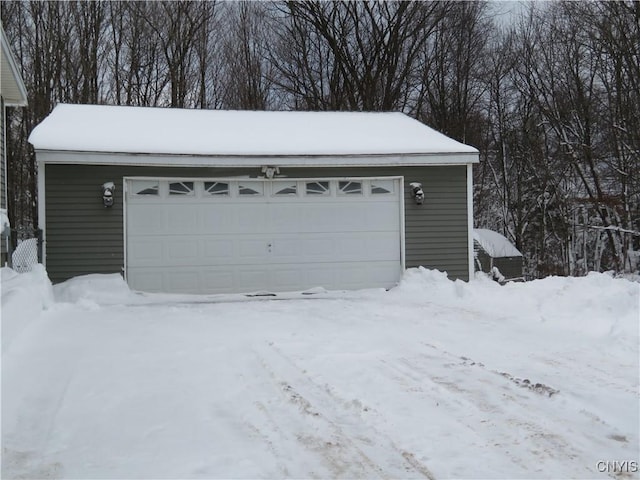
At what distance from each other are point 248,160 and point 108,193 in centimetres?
246

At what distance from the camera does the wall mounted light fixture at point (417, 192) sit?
10922 millimetres

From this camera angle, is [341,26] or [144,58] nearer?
[144,58]

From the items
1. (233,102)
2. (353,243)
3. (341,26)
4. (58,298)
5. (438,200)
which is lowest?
(58,298)

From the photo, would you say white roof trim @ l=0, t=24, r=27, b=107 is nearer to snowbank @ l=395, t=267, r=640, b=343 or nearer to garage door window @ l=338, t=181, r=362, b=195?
garage door window @ l=338, t=181, r=362, b=195

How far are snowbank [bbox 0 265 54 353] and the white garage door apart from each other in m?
1.96

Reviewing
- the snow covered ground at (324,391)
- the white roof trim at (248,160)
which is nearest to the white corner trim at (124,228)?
the white roof trim at (248,160)

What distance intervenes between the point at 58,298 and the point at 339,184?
5.25 meters

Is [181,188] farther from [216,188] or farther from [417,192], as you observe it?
[417,192]

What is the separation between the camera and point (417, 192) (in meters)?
10.9

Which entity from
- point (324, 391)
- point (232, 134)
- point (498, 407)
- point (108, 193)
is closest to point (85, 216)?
point (108, 193)

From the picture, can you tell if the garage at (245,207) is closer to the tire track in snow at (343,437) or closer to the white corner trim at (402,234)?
the white corner trim at (402,234)

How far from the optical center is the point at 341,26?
79.5ft

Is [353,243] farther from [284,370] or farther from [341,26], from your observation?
[341,26]

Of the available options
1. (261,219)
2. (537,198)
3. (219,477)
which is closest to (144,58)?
(261,219)
